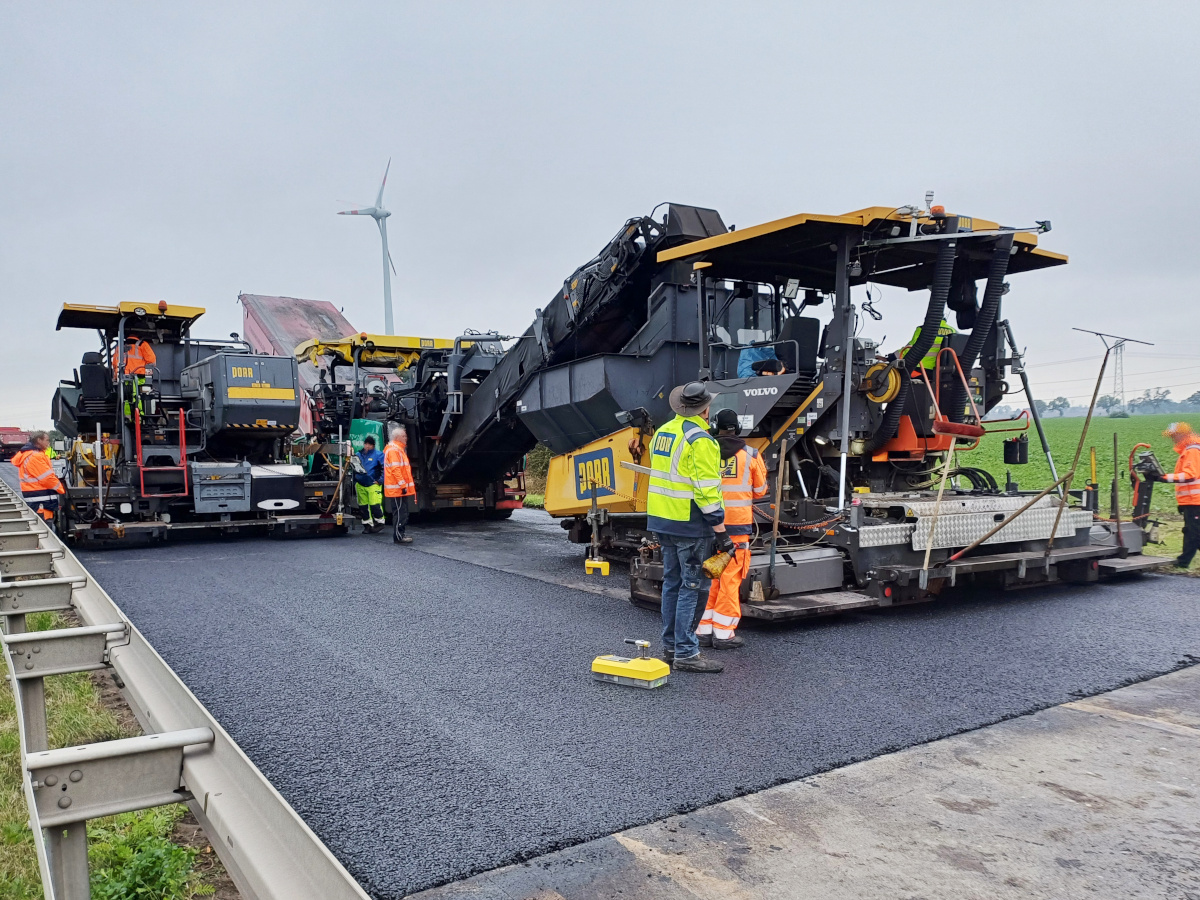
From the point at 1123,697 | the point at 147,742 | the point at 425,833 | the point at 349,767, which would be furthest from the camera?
the point at 1123,697

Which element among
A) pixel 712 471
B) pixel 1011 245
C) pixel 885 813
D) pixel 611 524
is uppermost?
pixel 1011 245

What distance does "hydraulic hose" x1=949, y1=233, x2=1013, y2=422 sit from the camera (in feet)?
22.5

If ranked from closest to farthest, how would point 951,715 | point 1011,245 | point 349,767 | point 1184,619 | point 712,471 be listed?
point 349,767 → point 951,715 → point 712,471 → point 1184,619 → point 1011,245

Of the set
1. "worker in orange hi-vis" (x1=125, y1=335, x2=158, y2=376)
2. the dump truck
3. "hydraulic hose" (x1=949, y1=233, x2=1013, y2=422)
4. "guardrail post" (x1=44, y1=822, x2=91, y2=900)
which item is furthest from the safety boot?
"worker in orange hi-vis" (x1=125, y1=335, x2=158, y2=376)

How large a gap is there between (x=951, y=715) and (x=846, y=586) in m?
2.13

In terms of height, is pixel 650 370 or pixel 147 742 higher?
pixel 650 370

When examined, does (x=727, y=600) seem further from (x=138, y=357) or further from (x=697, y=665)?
(x=138, y=357)

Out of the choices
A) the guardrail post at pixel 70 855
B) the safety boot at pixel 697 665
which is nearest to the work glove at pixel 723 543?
the safety boot at pixel 697 665

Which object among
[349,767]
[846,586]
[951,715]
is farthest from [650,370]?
[349,767]

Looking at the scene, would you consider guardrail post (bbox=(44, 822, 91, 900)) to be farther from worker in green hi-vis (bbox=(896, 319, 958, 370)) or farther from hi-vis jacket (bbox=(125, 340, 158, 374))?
hi-vis jacket (bbox=(125, 340, 158, 374))

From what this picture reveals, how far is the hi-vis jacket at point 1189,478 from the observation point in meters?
7.70

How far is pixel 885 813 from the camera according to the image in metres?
3.13

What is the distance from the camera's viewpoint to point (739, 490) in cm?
566

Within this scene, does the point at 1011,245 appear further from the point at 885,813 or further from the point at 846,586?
the point at 885,813
